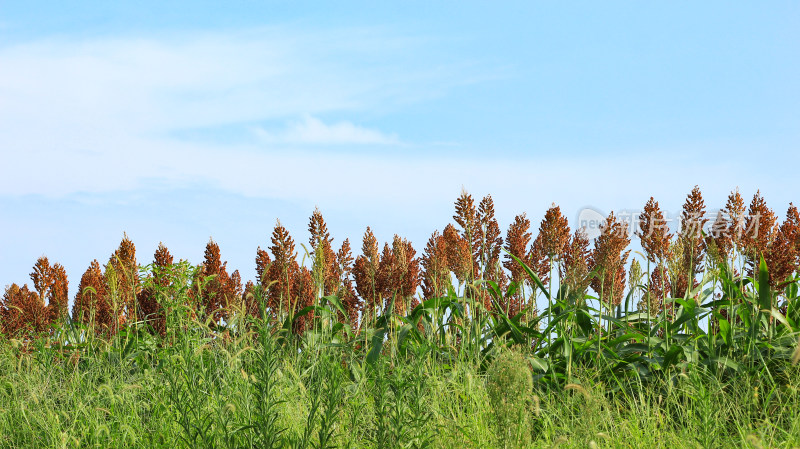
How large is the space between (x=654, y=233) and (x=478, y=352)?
182 cm

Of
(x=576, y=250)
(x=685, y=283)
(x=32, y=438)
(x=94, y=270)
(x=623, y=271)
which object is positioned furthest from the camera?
(x=94, y=270)

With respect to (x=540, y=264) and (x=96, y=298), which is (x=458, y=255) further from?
(x=96, y=298)

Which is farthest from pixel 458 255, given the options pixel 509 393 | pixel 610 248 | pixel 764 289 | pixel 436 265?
pixel 509 393

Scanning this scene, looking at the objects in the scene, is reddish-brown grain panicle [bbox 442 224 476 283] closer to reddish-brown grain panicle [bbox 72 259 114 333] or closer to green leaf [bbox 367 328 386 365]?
green leaf [bbox 367 328 386 365]

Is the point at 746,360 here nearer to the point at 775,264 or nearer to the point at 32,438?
the point at 775,264

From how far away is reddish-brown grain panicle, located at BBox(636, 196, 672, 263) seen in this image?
5340 millimetres

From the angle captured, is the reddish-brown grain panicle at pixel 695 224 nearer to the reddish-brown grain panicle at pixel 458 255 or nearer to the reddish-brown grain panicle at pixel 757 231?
the reddish-brown grain panicle at pixel 757 231

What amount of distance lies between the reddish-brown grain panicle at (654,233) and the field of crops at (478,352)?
0.7 inches

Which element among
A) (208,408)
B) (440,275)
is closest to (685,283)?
(440,275)

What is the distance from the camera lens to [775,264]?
16.2 feet

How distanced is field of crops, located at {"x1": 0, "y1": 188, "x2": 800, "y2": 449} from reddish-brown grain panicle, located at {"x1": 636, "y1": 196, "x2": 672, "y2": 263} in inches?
0.7

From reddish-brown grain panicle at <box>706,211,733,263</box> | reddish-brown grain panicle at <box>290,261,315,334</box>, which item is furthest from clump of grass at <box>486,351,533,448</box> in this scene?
reddish-brown grain panicle at <box>290,261,315,334</box>

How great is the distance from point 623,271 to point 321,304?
281cm

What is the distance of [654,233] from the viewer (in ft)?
18.0
